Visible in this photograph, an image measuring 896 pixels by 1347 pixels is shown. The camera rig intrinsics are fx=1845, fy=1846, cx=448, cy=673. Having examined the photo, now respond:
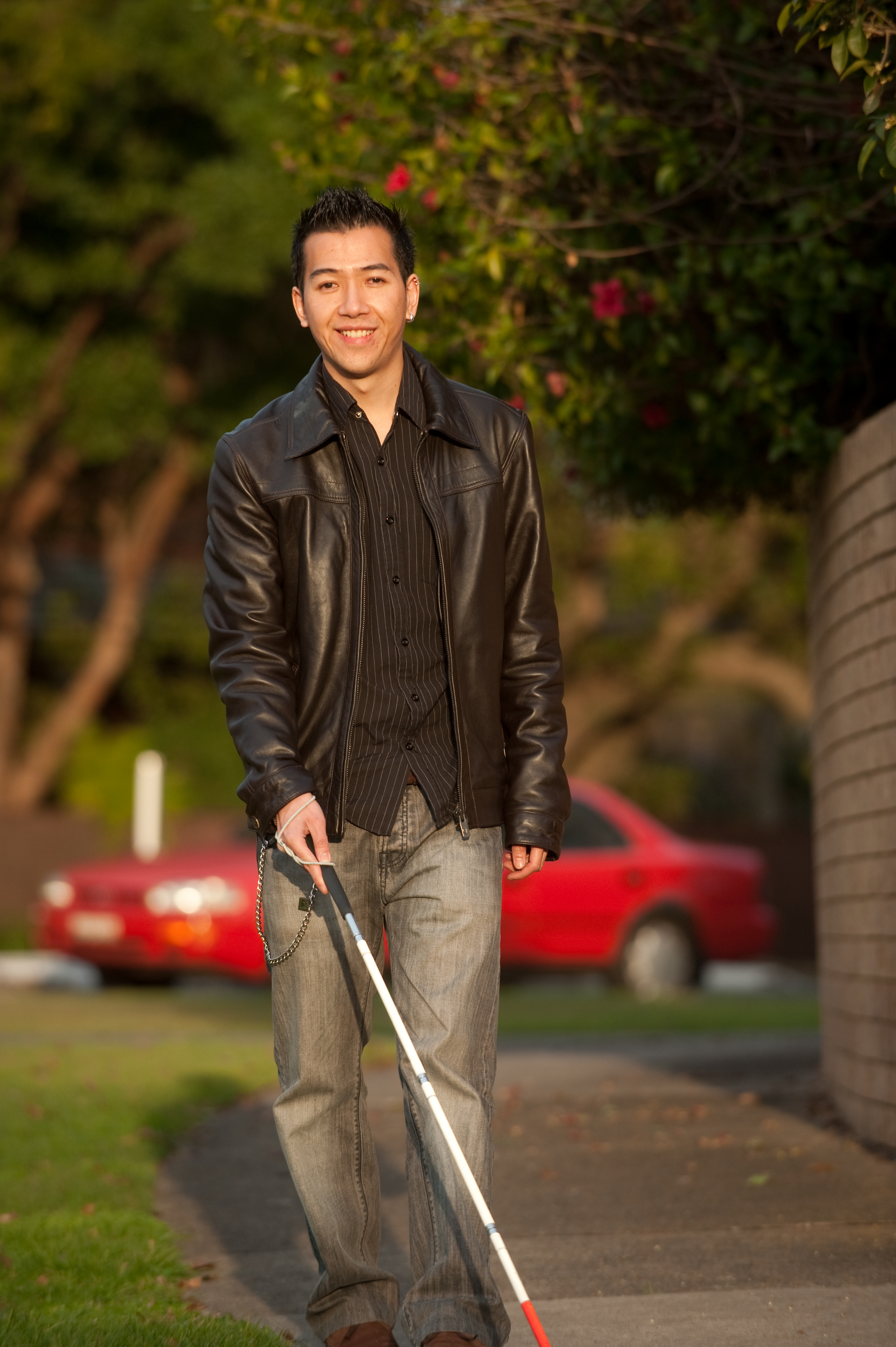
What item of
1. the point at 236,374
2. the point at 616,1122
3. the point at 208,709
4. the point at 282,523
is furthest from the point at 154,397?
the point at 282,523

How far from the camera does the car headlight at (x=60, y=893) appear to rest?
46.5 feet

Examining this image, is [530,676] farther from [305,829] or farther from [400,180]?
[400,180]

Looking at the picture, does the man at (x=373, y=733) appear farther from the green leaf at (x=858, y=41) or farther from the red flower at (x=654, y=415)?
the red flower at (x=654, y=415)

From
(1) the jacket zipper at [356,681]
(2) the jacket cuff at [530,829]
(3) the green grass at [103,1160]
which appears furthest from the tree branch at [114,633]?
(2) the jacket cuff at [530,829]

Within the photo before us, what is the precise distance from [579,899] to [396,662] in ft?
35.6

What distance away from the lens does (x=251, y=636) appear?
3561 millimetres

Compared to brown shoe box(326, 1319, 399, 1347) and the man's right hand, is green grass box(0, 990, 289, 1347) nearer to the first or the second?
brown shoe box(326, 1319, 399, 1347)

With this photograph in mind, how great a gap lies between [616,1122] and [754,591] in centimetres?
1523

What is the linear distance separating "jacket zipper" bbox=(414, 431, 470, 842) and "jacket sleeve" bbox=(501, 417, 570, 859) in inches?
4.6

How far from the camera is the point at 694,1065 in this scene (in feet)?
29.7

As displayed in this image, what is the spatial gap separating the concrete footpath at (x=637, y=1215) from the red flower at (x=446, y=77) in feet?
12.3

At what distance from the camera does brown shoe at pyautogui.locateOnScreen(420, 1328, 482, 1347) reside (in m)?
3.32

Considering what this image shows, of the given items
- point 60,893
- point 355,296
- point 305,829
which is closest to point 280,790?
point 305,829

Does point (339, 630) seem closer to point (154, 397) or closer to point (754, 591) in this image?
point (154, 397)
